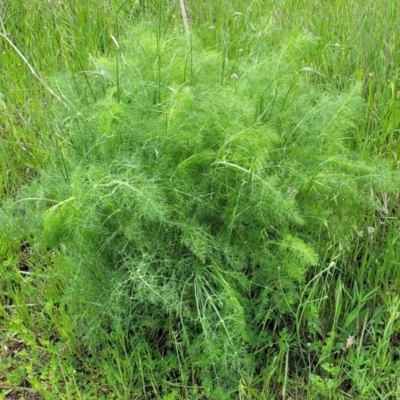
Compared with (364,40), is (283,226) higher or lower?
lower

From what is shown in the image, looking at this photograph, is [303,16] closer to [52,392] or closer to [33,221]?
[33,221]

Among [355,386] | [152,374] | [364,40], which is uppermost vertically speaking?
[364,40]

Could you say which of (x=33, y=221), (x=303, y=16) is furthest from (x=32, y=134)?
(x=303, y=16)

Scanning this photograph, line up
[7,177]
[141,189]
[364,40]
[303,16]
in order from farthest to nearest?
[303,16] < [364,40] < [7,177] < [141,189]

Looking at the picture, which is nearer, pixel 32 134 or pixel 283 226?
pixel 283 226

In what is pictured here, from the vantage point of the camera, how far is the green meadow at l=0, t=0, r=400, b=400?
1710mm

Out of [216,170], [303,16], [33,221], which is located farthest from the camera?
[303,16]

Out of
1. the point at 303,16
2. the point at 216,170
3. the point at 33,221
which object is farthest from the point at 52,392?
the point at 303,16

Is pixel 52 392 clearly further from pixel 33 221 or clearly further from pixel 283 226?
pixel 283 226

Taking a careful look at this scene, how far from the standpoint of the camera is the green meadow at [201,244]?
1.71m

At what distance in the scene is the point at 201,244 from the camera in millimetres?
1686

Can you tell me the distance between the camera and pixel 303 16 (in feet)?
10.6

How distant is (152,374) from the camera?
185cm

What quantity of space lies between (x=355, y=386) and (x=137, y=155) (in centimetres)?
105
